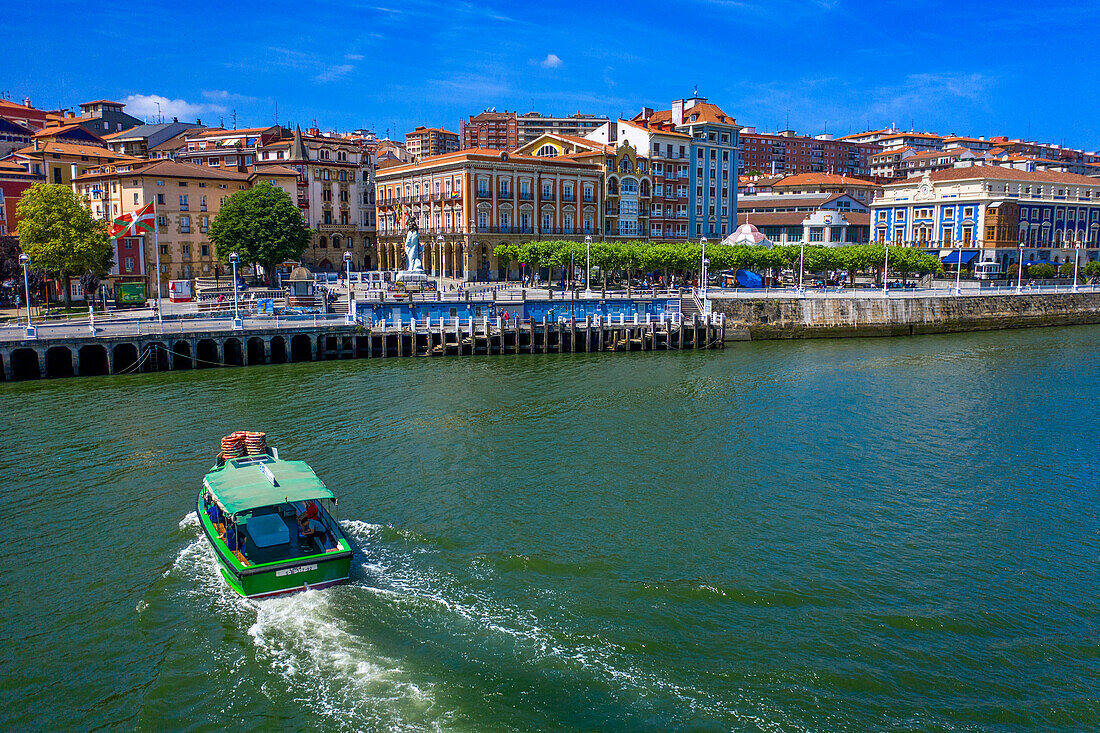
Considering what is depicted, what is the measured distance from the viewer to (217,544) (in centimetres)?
1977

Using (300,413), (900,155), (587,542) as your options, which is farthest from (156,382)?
(900,155)

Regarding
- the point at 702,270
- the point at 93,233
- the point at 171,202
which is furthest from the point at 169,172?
the point at 702,270

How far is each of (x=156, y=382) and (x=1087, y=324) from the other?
250 ft

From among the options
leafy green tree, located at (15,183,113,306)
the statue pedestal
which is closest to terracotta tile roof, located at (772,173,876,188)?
the statue pedestal

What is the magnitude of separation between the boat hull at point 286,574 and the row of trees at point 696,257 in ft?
168

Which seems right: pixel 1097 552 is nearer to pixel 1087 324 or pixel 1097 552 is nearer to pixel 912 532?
pixel 912 532

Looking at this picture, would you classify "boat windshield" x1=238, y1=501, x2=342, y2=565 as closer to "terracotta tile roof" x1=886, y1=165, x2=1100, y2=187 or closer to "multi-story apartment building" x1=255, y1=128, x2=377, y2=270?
"multi-story apartment building" x1=255, y1=128, x2=377, y2=270

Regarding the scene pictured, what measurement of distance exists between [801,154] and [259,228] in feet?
452

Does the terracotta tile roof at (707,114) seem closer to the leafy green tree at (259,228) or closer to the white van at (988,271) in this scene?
the white van at (988,271)

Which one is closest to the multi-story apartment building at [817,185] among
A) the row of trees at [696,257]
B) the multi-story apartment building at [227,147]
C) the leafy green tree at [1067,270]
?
the leafy green tree at [1067,270]

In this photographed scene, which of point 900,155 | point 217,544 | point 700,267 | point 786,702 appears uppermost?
point 900,155

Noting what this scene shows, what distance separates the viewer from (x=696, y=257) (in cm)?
7362

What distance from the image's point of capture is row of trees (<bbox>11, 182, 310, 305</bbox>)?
2280 inches

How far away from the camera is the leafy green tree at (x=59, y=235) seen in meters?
57.5
